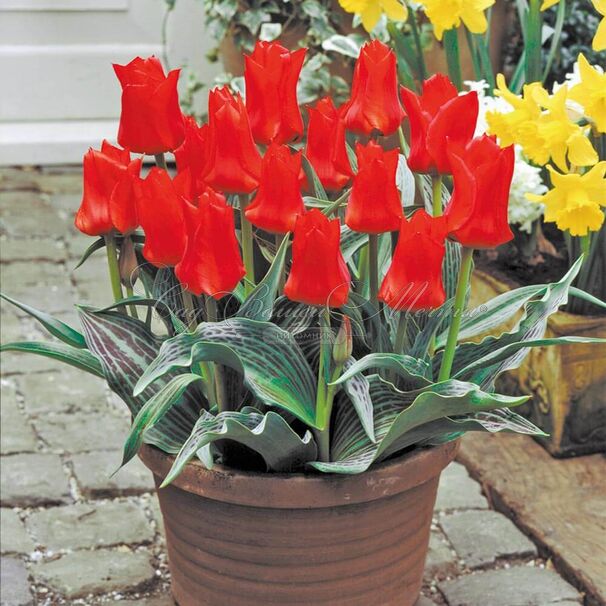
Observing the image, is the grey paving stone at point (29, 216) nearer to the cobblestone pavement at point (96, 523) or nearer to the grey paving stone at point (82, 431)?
the cobblestone pavement at point (96, 523)

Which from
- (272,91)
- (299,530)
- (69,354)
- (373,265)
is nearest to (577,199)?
(373,265)

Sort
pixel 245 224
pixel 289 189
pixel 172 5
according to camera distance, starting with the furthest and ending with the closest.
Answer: pixel 172 5 → pixel 245 224 → pixel 289 189

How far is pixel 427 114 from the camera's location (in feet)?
4.19

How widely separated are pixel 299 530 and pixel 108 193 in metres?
0.46

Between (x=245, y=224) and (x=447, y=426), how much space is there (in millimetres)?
335

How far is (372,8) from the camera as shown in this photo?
1688 millimetres

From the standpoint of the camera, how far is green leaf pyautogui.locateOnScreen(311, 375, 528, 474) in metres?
1.23

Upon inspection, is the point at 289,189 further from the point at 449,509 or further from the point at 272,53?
the point at 449,509

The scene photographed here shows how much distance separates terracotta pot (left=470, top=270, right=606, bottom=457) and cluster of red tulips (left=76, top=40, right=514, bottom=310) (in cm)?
85

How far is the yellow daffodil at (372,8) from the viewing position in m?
1.68

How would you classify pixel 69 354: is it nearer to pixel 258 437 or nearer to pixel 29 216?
pixel 258 437

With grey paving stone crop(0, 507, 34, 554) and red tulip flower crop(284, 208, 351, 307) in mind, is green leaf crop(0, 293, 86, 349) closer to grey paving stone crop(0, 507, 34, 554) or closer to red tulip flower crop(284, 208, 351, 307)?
red tulip flower crop(284, 208, 351, 307)

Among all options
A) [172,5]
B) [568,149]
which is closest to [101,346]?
[568,149]

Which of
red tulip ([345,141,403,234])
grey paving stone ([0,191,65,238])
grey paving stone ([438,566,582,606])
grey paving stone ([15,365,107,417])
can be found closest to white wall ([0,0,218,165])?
grey paving stone ([0,191,65,238])
